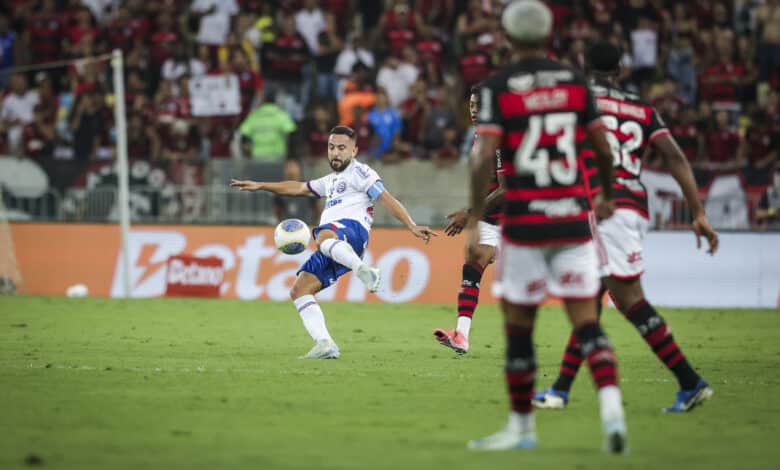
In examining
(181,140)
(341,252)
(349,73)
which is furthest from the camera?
(349,73)

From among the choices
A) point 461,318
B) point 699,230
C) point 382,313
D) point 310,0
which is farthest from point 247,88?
point 699,230

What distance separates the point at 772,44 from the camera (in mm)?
27844

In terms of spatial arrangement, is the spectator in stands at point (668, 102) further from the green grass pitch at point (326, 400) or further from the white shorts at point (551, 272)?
the white shorts at point (551, 272)

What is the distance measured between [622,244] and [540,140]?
2196 mm

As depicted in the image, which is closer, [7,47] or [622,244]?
[622,244]

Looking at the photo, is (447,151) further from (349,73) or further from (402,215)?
(402,215)

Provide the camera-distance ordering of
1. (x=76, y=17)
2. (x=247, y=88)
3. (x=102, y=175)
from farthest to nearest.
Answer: (x=76, y=17) → (x=247, y=88) → (x=102, y=175)

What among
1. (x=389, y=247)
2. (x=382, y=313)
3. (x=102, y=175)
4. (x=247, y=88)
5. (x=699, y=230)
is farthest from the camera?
(x=247, y=88)

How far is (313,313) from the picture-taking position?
1384 cm

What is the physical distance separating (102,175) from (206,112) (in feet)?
9.57

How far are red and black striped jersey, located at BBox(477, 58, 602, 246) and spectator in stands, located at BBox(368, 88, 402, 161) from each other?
1780 centimetres

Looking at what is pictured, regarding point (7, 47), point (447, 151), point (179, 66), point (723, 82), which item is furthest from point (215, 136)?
point (723, 82)

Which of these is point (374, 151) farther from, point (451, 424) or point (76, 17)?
point (451, 424)

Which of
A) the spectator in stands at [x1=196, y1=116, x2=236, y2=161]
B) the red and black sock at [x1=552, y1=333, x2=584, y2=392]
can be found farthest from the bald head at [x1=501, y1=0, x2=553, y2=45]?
the spectator in stands at [x1=196, y1=116, x2=236, y2=161]
